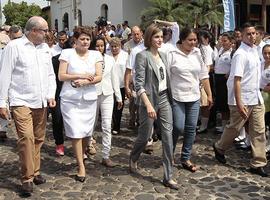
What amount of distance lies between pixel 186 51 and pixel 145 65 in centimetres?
70

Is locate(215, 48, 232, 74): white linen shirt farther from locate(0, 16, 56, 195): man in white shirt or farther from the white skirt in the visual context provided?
locate(0, 16, 56, 195): man in white shirt

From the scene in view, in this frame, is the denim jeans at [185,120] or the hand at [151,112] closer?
the hand at [151,112]

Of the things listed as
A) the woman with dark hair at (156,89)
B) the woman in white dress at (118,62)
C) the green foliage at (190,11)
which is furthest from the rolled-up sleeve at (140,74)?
the green foliage at (190,11)

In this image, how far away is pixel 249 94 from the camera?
551 centimetres

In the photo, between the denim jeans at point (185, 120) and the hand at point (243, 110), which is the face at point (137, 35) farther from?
the hand at point (243, 110)

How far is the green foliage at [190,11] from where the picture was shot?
72.5 feet

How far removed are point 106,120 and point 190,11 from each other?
18.0 m

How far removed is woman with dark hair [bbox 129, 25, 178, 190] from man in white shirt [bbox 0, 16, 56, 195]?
1.12 m

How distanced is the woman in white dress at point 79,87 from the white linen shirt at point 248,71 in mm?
1708

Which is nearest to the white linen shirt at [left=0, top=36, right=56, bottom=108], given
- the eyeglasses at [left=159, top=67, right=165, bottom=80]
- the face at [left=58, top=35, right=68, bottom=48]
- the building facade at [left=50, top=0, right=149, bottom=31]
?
the eyeglasses at [left=159, top=67, right=165, bottom=80]

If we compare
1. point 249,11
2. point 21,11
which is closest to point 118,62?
point 249,11

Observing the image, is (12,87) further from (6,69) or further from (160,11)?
(160,11)

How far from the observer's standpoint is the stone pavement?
194 inches

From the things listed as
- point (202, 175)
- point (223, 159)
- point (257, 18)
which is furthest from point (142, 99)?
point (257, 18)
